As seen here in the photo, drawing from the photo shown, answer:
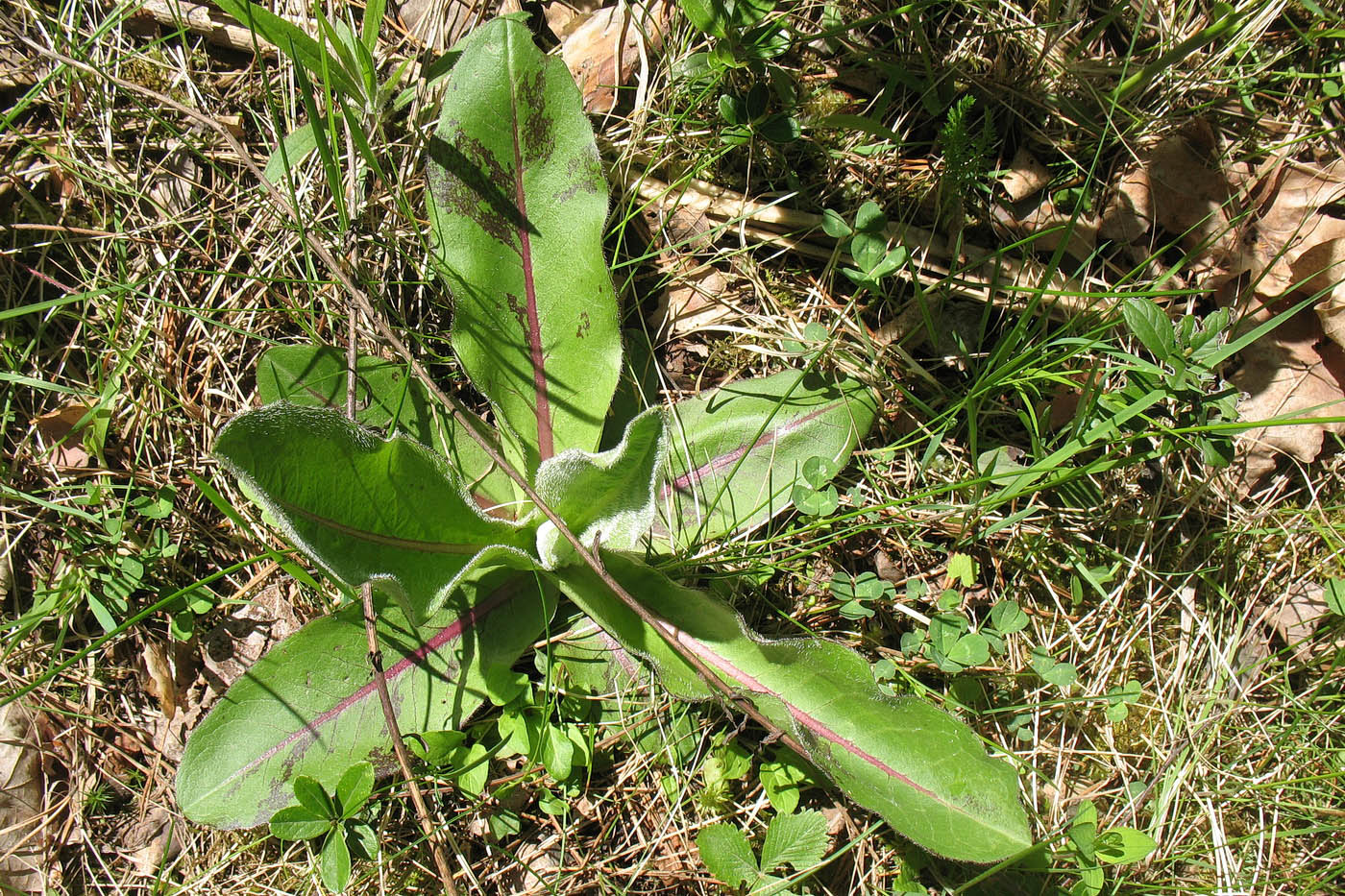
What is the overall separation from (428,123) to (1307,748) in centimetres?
279

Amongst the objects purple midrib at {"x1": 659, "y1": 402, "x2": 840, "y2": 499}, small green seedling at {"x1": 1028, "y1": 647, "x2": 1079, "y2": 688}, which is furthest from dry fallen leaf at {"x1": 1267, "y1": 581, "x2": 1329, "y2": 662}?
purple midrib at {"x1": 659, "y1": 402, "x2": 840, "y2": 499}

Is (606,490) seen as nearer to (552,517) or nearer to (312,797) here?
(552,517)

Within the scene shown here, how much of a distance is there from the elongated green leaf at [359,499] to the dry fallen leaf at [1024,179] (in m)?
1.62

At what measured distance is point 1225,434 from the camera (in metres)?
2.24

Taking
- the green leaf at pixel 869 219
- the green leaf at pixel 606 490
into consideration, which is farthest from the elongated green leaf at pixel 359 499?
the green leaf at pixel 869 219

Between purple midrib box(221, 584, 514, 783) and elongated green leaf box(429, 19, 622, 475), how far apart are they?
34 cm

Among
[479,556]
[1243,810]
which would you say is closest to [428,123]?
[479,556]

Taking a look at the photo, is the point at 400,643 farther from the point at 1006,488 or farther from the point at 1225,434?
the point at 1225,434

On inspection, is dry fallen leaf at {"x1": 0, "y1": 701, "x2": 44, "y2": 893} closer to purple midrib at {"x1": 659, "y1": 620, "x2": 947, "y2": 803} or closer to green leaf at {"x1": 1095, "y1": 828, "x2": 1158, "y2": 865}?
purple midrib at {"x1": 659, "y1": 620, "x2": 947, "y2": 803}

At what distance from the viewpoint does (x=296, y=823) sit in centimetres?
199

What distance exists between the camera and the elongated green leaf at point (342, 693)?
6.54 ft

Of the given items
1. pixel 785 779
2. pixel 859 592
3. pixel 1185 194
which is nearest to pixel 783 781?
pixel 785 779

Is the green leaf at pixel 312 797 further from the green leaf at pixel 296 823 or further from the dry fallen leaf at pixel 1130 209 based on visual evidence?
the dry fallen leaf at pixel 1130 209

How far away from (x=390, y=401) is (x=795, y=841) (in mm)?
1416
